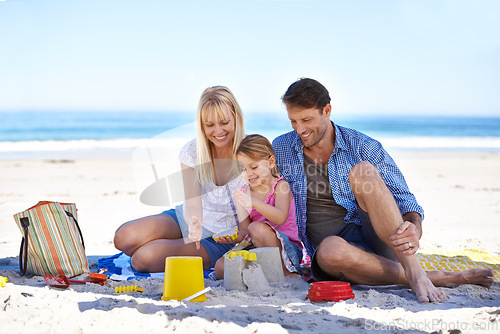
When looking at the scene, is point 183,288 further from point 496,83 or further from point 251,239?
point 496,83

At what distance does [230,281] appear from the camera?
9.77ft

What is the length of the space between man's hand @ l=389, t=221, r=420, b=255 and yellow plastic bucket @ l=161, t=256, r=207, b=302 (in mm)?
1112

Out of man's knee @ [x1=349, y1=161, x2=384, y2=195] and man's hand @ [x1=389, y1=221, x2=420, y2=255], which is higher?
man's knee @ [x1=349, y1=161, x2=384, y2=195]

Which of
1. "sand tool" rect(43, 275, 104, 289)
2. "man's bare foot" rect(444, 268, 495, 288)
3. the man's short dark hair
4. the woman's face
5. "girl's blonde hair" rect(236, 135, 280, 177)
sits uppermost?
the man's short dark hair

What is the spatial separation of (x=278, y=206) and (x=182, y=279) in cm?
92

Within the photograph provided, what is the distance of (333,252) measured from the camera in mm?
2820

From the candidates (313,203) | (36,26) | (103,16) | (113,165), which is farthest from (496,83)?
(313,203)

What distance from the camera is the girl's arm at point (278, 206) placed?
323 cm

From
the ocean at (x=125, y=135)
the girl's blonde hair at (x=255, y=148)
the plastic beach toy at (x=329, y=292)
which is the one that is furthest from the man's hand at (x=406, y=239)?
the ocean at (x=125, y=135)

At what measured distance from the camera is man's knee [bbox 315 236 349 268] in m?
2.82

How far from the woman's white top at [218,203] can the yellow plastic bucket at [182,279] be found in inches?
37.5

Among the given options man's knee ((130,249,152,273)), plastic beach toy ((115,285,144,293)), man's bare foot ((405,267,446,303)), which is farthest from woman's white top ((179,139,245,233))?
man's bare foot ((405,267,446,303))

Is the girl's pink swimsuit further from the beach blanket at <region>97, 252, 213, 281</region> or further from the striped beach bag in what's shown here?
the striped beach bag

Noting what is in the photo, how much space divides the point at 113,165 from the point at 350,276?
9.13 metres
